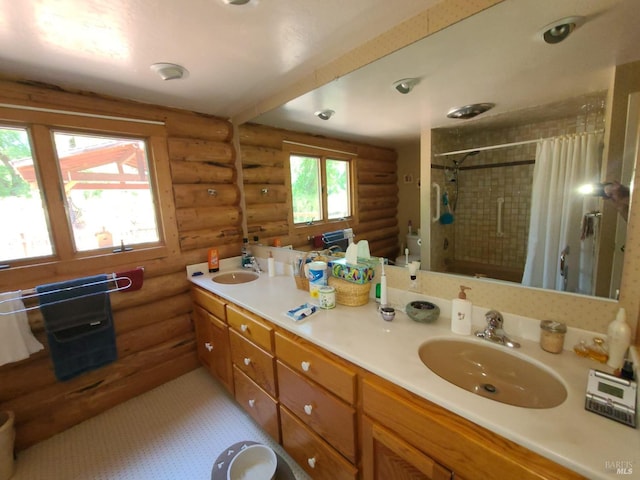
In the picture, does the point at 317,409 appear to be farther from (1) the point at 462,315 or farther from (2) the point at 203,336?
(2) the point at 203,336

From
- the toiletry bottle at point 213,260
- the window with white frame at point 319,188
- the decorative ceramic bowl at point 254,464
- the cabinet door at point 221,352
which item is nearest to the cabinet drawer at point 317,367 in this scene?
the decorative ceramic bowl at point 254,464

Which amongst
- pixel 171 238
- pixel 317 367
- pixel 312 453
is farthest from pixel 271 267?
pixel 312 453

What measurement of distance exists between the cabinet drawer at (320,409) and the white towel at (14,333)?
1.57 meters

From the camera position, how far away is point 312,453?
4.22 ft

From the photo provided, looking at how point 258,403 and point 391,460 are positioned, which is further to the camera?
point 258,403

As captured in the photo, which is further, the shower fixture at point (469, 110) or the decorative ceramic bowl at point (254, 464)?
the decorative ceramic bowl at point (254, 464)

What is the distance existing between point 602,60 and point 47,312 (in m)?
3.02

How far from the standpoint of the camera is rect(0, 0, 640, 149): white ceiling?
99 centimetres

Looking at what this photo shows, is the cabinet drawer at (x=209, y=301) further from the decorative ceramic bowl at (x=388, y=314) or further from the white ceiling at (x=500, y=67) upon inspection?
the white ceiling at (x=500, y=67)

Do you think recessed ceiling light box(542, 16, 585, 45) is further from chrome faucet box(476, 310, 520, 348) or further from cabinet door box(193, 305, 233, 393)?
cabinet door box(193, 305, 233, 393)

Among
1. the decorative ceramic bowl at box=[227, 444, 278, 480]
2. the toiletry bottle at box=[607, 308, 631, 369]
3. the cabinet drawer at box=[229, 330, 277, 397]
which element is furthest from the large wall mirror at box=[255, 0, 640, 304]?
the decorative ceramic bowl at box=[227, 444, 278, 480]

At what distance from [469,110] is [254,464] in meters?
2.15

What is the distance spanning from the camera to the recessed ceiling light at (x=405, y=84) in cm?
139

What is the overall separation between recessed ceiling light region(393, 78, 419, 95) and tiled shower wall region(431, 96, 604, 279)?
303 millimetres
